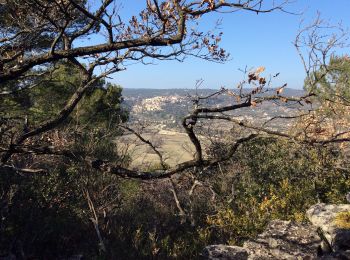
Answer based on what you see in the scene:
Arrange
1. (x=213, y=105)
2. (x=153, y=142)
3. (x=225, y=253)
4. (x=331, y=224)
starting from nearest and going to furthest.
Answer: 1. (x=213, y=105)
2. (x=225, y=253)
3. (x=331, y=224)
4. (x=153, y=142)

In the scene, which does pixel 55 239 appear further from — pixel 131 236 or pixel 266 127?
pixel 266 127

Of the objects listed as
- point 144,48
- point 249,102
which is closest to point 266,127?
point 249,102

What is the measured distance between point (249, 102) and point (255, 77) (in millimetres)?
552

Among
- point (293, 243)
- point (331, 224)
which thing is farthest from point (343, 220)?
point (293, 243)

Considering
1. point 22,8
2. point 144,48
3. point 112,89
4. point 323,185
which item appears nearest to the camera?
point 22,8

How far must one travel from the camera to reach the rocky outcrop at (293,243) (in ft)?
32.6

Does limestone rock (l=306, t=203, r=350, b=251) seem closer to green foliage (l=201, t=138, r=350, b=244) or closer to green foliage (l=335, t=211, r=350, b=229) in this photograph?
green foliage (l=335, t=211, r=350, b=229)

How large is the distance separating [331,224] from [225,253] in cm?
327

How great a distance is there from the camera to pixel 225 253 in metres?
10.4

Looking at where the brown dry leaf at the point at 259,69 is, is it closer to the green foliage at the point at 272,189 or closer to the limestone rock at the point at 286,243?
the limestone rock at the point at 286,243

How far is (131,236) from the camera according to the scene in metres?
16.0

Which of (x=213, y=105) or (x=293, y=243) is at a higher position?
(x=213, y=105)

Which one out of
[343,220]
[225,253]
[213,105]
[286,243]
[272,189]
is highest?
[213,105]

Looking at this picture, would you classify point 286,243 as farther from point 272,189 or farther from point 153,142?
point 153,142
